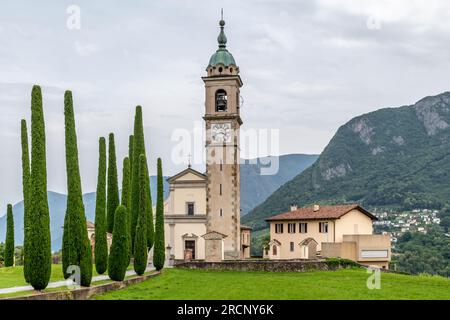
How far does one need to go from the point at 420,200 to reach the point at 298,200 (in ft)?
90.3

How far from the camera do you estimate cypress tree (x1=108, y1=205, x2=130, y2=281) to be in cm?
3381

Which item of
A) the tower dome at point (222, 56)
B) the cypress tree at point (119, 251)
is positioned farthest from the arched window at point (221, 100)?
the cypress tree at point (119, 251)

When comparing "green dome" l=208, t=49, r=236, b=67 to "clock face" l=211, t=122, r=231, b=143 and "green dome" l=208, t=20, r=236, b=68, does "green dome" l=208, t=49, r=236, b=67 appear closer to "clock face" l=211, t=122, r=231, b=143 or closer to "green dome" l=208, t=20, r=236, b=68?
"green dome" l=208, t=20, r=236, b=68

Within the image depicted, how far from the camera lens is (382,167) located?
172625mm

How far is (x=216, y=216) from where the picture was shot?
5803 centimetres

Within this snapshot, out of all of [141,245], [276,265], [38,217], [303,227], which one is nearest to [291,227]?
[303,227]

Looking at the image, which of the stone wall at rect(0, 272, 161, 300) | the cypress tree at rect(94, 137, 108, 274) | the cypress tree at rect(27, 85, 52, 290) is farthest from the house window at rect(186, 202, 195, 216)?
the cypress tree at rect(27, 85, 52, 290)

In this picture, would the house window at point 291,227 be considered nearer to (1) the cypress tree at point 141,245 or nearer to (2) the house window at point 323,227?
(2) the house window at point 323,227

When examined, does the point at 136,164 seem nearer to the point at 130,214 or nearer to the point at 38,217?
the point at 130,214

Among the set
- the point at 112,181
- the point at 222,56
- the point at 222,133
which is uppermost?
the point at 222,56

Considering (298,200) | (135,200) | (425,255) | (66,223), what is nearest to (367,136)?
(298,200)

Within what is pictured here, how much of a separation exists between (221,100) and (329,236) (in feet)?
50.7

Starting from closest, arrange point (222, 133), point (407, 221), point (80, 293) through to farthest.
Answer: point (80, 293) → point (222, 133) → point (407, 221)
